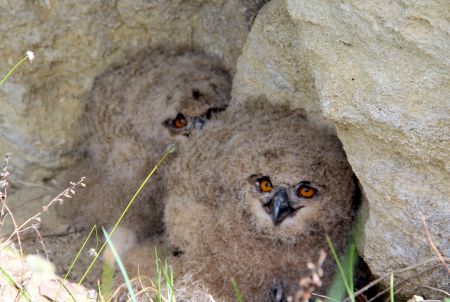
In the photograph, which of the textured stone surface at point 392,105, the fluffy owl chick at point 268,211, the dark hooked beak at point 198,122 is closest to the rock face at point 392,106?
the textured stone surface at point 392,105

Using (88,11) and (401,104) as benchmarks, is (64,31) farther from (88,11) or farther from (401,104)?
(401,104)

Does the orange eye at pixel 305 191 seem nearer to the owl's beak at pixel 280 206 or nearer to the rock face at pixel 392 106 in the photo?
the owl's beak at pixel 280 206

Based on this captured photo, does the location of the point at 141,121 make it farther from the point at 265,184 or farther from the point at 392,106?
the point at 392,106

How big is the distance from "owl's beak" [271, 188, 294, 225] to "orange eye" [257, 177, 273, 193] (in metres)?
0.07

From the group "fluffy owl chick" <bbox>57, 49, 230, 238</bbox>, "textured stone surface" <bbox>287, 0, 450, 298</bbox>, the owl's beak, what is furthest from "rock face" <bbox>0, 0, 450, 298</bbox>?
the owl's beak

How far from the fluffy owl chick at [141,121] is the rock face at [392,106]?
1512 millimetres

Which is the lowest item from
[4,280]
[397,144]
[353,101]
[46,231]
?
[46,231]

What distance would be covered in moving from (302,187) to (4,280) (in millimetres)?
1606

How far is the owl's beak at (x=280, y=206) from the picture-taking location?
3.16 m

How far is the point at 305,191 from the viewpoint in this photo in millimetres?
3227

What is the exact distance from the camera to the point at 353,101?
2555mm

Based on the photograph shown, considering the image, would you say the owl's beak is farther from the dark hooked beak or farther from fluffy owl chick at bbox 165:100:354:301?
the dark hooked beak

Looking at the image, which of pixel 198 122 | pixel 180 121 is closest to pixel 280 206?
pixel 198 122

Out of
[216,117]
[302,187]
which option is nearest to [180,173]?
[216,117]
